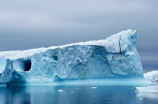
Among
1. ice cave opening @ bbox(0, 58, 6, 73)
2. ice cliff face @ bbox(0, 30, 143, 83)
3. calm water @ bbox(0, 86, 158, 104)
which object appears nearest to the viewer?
calm water @ bbox(0, 86, 158, 104)

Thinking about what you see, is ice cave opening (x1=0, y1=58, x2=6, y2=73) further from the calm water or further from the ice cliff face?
the calm water

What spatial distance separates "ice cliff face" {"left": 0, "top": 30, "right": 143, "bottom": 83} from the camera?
2012cm

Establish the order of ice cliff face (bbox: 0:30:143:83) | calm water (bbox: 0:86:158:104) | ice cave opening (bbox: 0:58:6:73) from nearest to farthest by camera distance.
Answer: calm water (bbox: 0:86:158:104), ice cave opening (bbox: 0:58:6:73), ice cliff face (bbox: 0:30:143:83)

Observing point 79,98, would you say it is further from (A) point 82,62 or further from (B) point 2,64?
(B) point 2,64

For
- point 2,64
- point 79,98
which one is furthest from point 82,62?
point 79,98

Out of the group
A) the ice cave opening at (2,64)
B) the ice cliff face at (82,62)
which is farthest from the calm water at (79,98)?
the ice cliff face at (82,62)

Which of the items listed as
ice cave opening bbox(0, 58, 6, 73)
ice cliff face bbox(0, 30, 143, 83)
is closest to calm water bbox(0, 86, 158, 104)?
ice cave opening bbox(0, 58, 6, 73)

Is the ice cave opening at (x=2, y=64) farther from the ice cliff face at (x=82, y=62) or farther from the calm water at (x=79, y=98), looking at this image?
the calm water at (x=79, y=98)

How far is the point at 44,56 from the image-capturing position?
20.8 m

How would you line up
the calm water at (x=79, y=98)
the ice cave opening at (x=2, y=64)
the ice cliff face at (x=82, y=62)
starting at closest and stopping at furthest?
the calm water at (x=79, y=98), the ice cave opening at (x=2, y=64), the ice cliff face at (x=82, y=62)

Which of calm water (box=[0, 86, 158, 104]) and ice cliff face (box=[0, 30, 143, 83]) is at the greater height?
ice cliff face (box=[0, 30, 143, 83])

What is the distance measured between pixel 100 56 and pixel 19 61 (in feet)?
21.7

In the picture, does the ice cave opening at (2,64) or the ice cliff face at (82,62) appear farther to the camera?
the ice cliff face at (82,62)

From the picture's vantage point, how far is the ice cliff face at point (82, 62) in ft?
66.0
